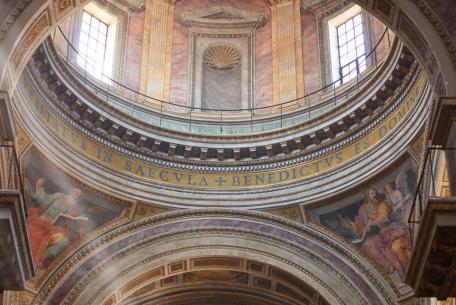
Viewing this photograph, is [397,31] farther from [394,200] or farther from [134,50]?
[134,50]

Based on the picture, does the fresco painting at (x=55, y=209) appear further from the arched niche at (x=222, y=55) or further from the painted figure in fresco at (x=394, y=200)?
the painted figure in fresco at (x=394, y=200)

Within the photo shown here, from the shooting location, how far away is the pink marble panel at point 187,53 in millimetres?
27578

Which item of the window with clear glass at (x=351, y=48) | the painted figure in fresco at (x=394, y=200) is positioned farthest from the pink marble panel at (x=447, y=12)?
the window with clear glass at (x=351, y=48)

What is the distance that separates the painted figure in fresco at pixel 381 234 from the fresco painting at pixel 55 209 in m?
6.11

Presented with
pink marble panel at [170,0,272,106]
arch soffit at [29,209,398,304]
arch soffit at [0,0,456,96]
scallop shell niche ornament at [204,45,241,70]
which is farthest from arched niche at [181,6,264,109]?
arch soffit at [0,0,456,96]

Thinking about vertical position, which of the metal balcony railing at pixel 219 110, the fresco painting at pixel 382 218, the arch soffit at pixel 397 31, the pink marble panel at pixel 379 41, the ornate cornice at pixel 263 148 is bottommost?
the arch soffit at pixel 397 31

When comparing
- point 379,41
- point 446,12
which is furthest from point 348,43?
point 446,12

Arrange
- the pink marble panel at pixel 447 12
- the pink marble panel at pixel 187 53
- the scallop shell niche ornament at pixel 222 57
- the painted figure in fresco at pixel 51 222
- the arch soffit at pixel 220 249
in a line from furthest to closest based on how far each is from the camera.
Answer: the scallop shell niche ornament at pixel 222 57
the pink marble panel at pixel 187 53
the arch soffit at pixel 220 249
the painted figure in fresco at pixel 51 222
the pink marble panel at pixel 447 12

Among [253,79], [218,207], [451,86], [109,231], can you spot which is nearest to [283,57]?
[253,79]

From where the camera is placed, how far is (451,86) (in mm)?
15375

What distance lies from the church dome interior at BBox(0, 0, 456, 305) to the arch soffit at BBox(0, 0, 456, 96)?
3559mm

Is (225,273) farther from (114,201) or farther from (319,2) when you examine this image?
(319,2)

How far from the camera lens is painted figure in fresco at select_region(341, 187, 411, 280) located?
22797 mm

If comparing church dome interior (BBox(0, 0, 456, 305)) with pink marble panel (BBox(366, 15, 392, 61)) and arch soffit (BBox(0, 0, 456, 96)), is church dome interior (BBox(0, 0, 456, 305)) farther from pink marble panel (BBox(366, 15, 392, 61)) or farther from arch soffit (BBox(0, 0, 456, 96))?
arch soffit (BBox(0, 0, 456, 96))
